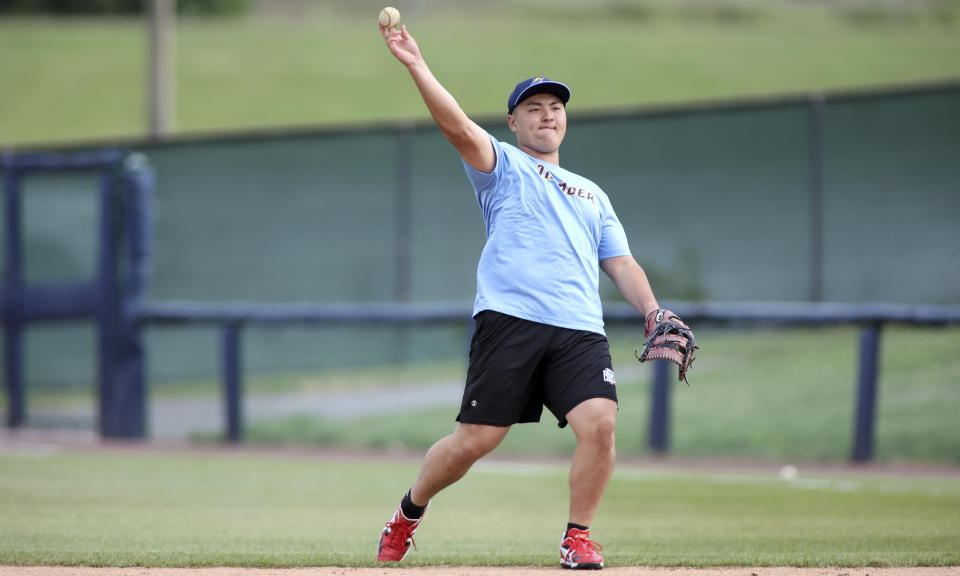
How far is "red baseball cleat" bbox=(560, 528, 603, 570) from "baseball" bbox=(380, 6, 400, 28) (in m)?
1.94

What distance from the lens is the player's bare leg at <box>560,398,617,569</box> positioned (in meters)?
4.21

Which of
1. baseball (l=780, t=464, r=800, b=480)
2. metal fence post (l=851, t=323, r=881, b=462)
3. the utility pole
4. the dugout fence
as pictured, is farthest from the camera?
the utility pole

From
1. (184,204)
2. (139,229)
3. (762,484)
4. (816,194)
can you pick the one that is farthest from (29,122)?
(762,484)

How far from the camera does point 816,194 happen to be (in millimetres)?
11359

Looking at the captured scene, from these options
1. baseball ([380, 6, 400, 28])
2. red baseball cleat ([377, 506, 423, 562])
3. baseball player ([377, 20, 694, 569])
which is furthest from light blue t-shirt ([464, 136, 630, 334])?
red baseball cleat ([377, 506, 423, 562])

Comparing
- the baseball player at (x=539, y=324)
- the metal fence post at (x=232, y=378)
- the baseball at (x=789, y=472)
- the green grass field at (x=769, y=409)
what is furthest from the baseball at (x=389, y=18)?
the metal fence post at (x=232, y=378)

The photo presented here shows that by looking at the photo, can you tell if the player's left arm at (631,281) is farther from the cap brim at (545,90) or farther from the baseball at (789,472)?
the baseball at (789,472)

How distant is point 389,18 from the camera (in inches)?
160

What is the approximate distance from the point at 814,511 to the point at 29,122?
2986cm

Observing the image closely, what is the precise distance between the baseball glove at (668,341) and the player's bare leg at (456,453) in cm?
61

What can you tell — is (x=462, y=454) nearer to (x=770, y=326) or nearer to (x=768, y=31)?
(x=770, y=326)

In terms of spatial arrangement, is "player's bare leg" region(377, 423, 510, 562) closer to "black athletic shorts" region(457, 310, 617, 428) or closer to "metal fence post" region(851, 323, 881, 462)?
"black athletic shorts" region(457, 310, 617, 428)

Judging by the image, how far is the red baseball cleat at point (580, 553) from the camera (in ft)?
14.0

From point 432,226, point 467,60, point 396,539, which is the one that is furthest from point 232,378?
point 467,60
